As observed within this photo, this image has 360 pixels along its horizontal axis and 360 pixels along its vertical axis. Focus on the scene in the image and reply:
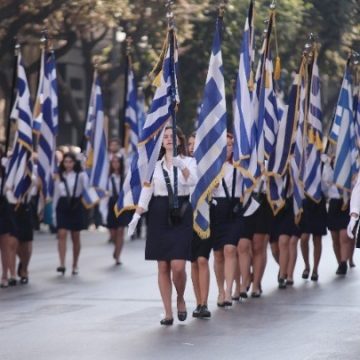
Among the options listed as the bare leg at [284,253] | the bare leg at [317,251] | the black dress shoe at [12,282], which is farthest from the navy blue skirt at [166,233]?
the black dress shoe at [12,282]

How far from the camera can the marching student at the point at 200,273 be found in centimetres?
1463

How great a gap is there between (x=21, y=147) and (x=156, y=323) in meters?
6.00

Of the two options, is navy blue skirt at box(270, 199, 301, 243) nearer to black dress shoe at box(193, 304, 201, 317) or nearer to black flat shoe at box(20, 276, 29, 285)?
black flat shoe at box(20, 276, 29, 285)

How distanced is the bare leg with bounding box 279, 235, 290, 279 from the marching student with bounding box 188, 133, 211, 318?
3.08 metres

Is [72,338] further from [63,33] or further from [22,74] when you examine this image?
[63,33]

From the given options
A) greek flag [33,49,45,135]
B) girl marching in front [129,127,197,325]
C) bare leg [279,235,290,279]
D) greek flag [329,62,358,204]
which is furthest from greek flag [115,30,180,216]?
greek flag [33,49,45,135]

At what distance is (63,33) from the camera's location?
32781 mm

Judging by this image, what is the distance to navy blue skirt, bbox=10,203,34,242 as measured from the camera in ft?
62.6

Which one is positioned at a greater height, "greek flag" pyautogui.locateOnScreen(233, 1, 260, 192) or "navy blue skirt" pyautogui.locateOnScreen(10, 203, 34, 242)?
"greek flag" pyautogui.locateOnScreen(233, 1, 260, 192)

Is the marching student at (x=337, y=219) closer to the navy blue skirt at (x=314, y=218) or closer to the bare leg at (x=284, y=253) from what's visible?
the navy blue skirt at (x=314, y=218)

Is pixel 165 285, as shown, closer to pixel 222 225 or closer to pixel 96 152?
pixel 222 225

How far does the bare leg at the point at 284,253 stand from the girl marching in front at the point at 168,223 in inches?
160

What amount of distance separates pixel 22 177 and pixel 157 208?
5.51 metres

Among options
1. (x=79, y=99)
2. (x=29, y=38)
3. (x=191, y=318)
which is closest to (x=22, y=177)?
(x=191, y=318)
